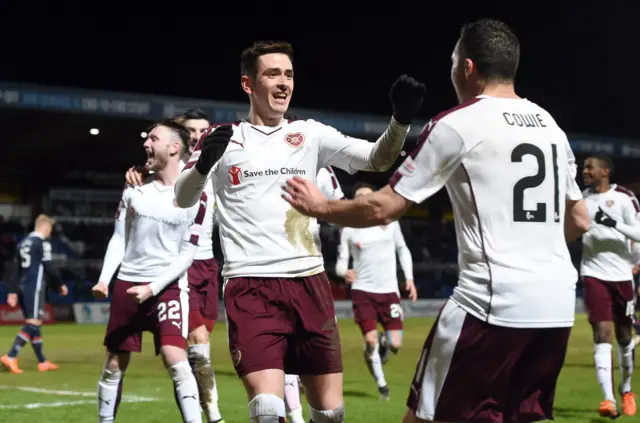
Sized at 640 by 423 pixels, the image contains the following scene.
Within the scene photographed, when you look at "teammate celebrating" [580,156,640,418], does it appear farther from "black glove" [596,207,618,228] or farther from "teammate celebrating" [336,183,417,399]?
"teammate celebrating" [336,183,417,399]

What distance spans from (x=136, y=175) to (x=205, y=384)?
1868 mm

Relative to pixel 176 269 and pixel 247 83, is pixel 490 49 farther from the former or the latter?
pixel 176 269

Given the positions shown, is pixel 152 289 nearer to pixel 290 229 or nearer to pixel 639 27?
pixel 290 229

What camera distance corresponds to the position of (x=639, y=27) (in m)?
40.2

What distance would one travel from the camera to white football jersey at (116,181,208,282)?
652cm

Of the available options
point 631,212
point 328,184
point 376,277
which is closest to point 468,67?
point 328,184

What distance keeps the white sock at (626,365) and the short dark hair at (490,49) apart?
6096mm

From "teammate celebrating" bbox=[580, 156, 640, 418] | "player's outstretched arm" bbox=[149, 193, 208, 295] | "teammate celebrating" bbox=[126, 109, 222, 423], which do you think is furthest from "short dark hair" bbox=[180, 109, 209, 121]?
"teammate celebrating" bbox=[580, 156, 640, 418]

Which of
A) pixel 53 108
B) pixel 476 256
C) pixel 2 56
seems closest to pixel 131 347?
pixel 476 256

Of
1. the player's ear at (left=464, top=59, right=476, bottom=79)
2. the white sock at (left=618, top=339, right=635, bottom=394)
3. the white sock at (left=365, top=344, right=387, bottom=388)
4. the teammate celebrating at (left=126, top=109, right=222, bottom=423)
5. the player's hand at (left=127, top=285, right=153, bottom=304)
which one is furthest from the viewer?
the white sock at (left=365, top=344, right=387, bottom=388)

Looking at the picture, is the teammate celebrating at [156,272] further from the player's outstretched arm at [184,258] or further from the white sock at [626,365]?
the white sock at [626,365]

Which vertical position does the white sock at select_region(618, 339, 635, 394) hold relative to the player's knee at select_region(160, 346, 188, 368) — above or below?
below

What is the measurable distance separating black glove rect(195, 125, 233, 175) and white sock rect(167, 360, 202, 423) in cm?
214

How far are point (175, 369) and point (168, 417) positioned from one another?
2.10m
